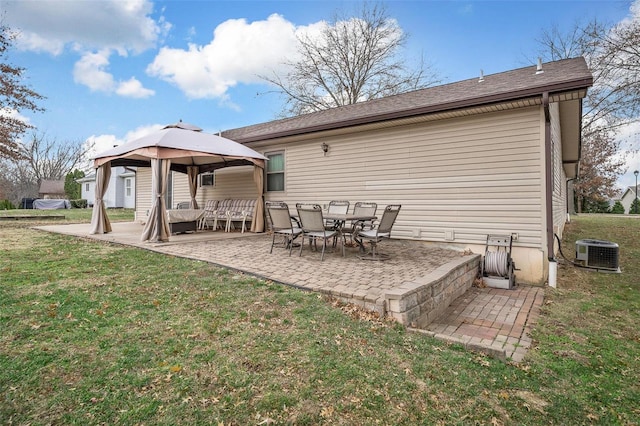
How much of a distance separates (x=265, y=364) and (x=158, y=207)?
6.10 metres

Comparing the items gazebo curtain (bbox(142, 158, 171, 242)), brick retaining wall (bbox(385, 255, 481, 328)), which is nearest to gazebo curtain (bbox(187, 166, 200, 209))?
gazebo curtain (bbox(142, 158, 171, 242))

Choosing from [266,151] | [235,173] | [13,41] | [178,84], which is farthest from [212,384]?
[178,84]

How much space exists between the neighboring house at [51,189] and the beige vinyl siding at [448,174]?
37.9 m

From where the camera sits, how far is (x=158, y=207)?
288 inches

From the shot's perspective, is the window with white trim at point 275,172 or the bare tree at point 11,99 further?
the bare tree at point 11,99

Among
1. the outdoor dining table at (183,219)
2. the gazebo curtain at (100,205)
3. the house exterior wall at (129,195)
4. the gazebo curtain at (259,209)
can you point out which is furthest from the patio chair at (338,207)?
the house exterior wall at (129,195)

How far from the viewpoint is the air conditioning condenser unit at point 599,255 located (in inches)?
246

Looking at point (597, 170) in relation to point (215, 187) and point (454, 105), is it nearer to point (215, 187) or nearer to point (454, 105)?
point (454, 105)

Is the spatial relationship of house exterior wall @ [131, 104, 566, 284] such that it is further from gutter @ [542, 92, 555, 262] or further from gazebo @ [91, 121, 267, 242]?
gazebo @ [91, 121, 267, 242]

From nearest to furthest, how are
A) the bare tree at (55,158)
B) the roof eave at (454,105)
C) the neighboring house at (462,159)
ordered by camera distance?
1. the roof eave at (454,105)
2. the neighboring house at (462,159)
3. the bare tree at (55,158)

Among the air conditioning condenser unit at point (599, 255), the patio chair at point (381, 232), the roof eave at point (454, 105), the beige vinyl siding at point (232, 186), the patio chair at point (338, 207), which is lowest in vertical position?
the air conditioning condenser unit at point (599, 255)

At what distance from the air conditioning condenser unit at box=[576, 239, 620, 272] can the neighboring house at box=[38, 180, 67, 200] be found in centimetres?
4260

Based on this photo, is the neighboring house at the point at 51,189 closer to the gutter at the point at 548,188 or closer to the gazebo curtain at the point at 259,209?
the gazebo curtain at the point at 259,209

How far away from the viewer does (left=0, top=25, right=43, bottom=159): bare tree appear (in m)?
11.0
